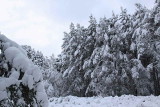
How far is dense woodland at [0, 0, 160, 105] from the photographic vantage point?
2785 cm

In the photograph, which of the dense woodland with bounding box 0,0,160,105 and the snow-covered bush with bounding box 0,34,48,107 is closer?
the snow-covered bush with bounding box 0,34,48,107

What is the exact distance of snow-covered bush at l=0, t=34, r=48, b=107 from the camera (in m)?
4.89

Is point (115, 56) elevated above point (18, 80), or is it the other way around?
point (115, 56)

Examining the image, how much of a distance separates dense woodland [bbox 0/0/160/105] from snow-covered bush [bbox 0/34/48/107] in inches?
846

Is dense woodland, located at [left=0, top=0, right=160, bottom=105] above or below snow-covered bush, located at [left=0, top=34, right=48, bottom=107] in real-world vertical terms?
above

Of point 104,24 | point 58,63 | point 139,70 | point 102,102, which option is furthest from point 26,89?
point 58,63

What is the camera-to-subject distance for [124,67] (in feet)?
103

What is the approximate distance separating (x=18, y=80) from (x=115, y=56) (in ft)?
91.3

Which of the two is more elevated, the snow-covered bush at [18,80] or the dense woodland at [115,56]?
the dense woodland at [115,56]

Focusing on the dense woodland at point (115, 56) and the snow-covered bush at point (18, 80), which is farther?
the dense woodland at point (115, 56)

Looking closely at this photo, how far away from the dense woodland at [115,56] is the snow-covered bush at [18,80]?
70.5ft

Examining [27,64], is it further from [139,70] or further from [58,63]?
[58,63]

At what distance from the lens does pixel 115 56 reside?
32.2m

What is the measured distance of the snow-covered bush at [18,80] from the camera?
489 centimetres
